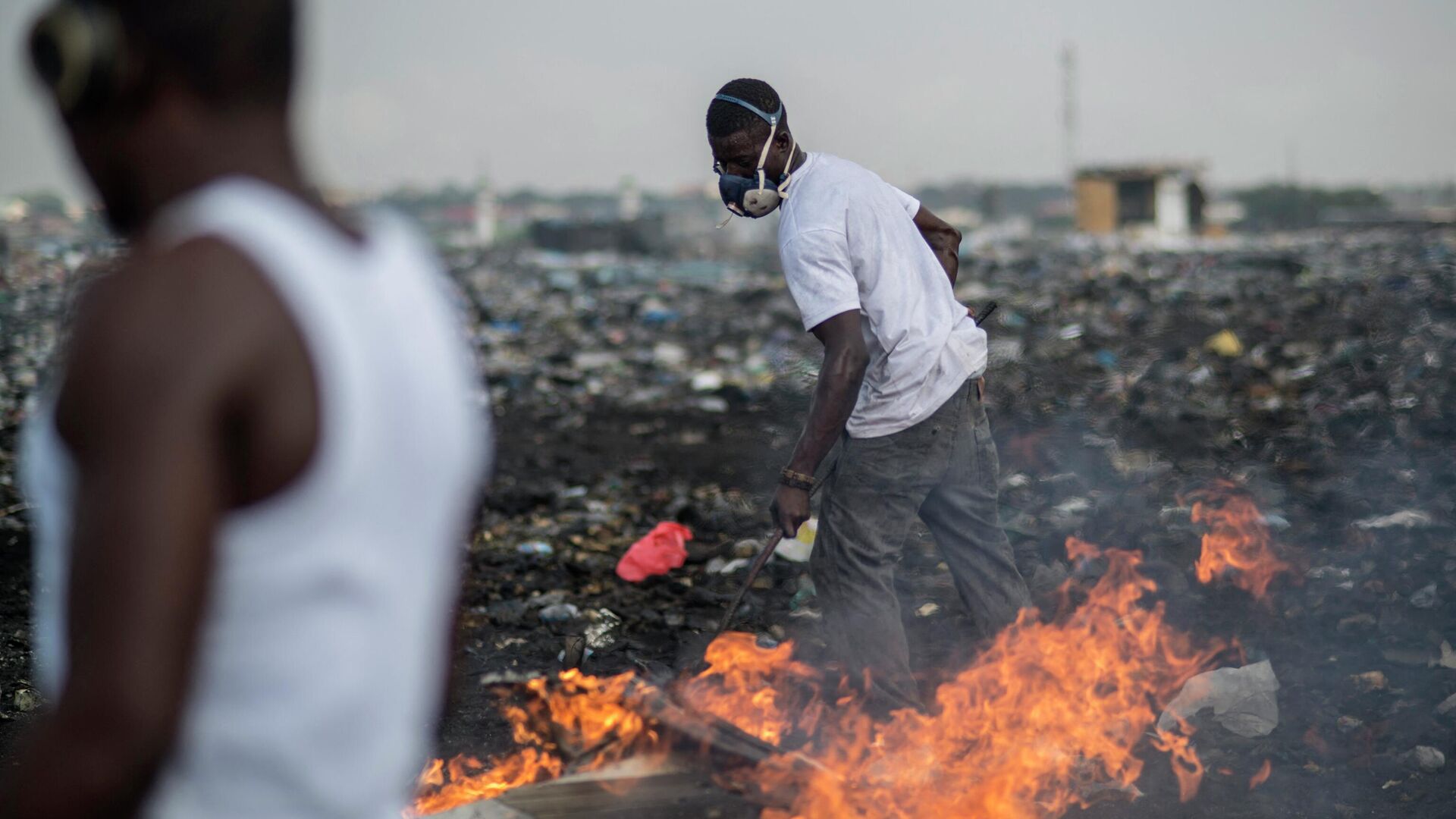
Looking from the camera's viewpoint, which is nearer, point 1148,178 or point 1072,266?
point 1072,266

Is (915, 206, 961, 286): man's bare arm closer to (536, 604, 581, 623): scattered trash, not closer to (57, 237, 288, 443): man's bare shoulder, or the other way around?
(536, 604, 581, 623): scattered trash

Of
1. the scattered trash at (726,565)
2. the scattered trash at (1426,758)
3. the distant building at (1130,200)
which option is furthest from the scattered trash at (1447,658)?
the distant building at (1130,200)

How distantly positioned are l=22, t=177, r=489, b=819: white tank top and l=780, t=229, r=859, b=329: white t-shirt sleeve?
2.29 meters

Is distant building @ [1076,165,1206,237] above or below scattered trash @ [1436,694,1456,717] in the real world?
below

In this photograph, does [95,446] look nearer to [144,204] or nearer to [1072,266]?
[144,204]

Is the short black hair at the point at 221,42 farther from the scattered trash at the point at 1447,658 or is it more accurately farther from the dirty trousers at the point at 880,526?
the scattered trash at the point at 1447,658

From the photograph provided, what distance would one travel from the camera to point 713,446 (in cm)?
812

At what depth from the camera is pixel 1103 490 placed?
21.1 feet

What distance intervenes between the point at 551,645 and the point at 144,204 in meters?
3.97

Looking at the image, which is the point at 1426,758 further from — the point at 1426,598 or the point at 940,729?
the point at 940,729

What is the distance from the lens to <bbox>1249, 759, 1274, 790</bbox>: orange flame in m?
3.54

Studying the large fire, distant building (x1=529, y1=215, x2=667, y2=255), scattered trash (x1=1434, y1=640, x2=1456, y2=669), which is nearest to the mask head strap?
the large fire

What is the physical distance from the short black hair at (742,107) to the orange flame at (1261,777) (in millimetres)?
2429

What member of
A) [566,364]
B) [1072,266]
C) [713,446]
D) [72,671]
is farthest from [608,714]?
[1072,266]
